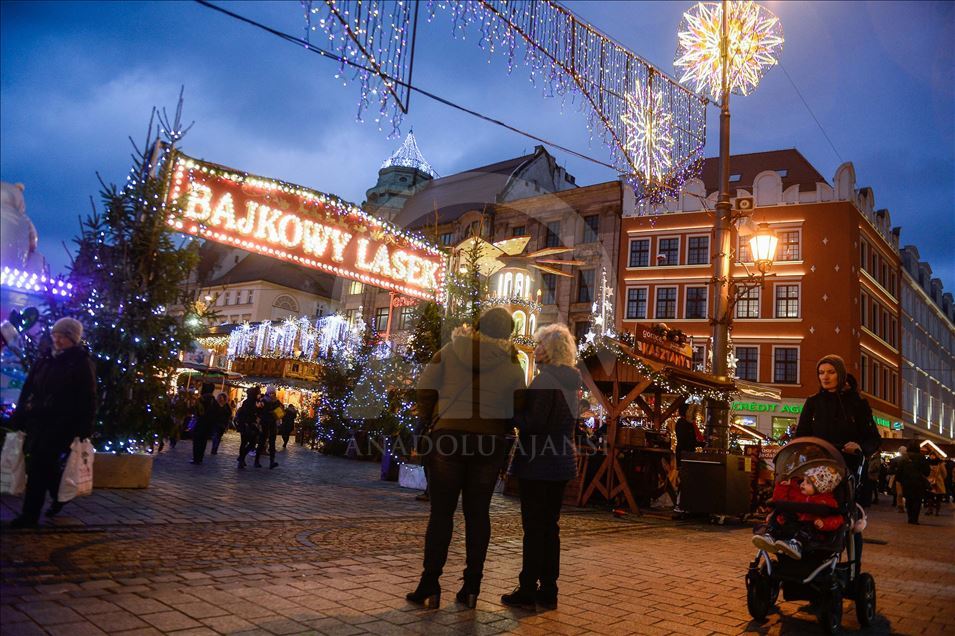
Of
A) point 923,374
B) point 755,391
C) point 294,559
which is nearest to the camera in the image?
point 294,559

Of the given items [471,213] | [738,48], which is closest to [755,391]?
[738,48]

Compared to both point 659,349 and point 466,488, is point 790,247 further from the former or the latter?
point 466,488

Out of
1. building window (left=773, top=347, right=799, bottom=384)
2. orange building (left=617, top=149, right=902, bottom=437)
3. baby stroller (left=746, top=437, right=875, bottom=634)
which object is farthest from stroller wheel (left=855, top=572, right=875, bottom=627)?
building window (left=773, top=347, right=799, bottom=384)

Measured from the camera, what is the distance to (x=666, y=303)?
38562 mm

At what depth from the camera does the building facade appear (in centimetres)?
4416

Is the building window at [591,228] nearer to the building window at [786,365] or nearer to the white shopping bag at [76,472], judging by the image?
the building window at [786,365]

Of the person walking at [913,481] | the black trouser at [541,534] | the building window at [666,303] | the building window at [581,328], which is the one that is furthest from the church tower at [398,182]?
the black trouser at [541,534]

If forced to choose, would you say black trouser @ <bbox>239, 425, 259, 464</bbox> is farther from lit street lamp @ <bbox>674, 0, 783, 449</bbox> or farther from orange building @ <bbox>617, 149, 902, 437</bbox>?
orange building @ <bbox>617, 149, 902, 437</bbox>

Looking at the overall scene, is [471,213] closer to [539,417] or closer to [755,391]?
[755,391]

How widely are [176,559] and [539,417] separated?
2769 millimetres

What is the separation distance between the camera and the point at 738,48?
42.3 ft

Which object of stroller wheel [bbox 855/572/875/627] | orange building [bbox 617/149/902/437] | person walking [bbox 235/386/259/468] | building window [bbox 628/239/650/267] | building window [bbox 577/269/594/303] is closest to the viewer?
stroller wheel [bbox 855/572/875/627]

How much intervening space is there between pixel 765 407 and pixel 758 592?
108ft

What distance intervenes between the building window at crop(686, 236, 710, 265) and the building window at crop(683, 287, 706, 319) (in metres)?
1.47
